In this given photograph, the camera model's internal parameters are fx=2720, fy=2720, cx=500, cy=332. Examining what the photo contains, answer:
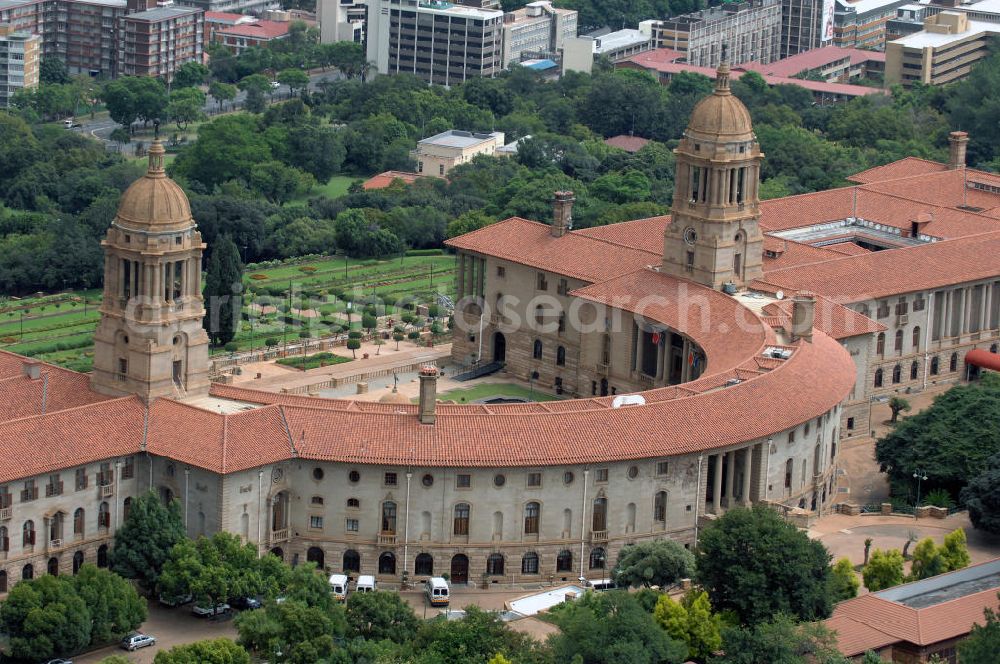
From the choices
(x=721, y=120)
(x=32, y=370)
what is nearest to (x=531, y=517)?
(x=32, y=370)

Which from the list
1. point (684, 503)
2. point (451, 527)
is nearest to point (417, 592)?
point (451, 527)

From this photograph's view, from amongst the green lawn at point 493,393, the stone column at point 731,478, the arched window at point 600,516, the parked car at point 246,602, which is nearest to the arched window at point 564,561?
the arched window at point 600,516

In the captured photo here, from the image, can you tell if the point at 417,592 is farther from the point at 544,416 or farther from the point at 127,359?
the point at 127,359

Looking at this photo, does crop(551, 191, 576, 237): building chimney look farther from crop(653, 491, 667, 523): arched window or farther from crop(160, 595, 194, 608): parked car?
crop(160, 595, 194, 608): parked car

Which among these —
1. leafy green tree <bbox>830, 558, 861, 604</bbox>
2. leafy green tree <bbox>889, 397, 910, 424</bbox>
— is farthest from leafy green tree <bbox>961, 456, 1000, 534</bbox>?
leafy green tree <bbox>889, 397, 910, 424</bbox>

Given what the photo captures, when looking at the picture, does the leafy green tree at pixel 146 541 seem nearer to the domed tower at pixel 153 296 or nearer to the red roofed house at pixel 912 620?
the domed tower at pixel 153 296
